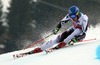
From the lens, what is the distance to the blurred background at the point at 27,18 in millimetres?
30938

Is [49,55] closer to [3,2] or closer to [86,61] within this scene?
[86,61]

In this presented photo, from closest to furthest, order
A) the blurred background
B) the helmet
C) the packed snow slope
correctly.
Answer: the packed snow slope < the helmet < the blurred background

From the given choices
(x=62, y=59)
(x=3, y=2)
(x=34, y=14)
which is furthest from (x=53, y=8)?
(x=62, y=59)

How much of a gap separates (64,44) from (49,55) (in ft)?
4.26

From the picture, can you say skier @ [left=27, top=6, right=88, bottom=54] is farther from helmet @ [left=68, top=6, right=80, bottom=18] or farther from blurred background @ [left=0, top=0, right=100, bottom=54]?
blurred background @ [left=0, top=0, right=100, bottom=54]

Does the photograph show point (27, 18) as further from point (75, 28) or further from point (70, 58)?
point (70, 58)

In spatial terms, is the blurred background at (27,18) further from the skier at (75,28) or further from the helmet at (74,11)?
the helmet at (74,11)

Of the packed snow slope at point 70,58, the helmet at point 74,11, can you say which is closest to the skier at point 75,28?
the helmet at point 74,11

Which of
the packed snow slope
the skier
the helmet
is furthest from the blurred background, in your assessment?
the packed snow slope

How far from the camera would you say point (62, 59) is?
30.2 feet

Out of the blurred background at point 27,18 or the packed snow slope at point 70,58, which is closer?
the packed snow slope at point 70,58

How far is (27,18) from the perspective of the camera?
35062 millimetres

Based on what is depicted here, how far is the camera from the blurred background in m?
30.9

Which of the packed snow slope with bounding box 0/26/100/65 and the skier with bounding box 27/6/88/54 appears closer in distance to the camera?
the packed snow slope with bounding box 0/26/100/65
